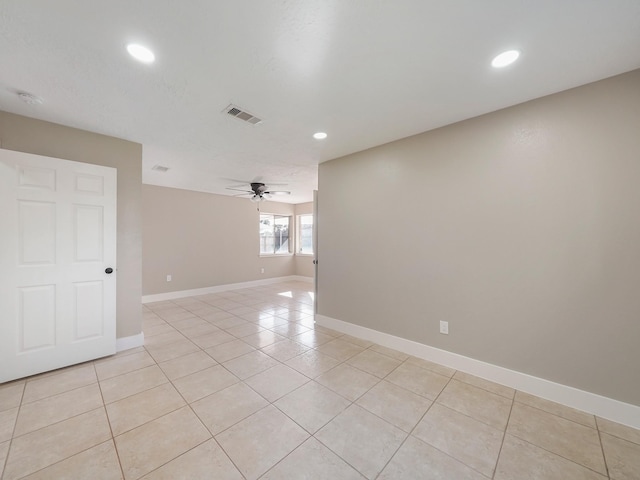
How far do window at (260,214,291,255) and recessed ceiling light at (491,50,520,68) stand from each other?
6372 millimetres

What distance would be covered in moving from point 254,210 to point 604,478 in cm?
692

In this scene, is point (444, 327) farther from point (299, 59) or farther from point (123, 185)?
point (123, 185)

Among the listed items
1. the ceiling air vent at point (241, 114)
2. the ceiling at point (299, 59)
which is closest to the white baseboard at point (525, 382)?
the ceiling at point (299, 59)

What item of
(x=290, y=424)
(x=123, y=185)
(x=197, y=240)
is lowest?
(x=290, y=424)

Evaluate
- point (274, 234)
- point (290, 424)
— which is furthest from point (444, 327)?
point (274, 234)

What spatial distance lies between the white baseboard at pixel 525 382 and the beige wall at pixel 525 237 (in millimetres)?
59

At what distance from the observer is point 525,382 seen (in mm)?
2139

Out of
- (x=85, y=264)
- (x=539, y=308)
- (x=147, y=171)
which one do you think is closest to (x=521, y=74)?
(x=539, y=308)

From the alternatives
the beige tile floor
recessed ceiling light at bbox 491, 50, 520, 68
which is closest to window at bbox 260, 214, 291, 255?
the beige tile floor

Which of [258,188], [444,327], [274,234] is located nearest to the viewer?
[444,327]

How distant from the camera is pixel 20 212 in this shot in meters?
2.29

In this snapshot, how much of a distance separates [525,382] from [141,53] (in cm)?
394

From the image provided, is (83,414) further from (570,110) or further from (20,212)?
(570,110)

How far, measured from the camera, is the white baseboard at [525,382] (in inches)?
70.4
